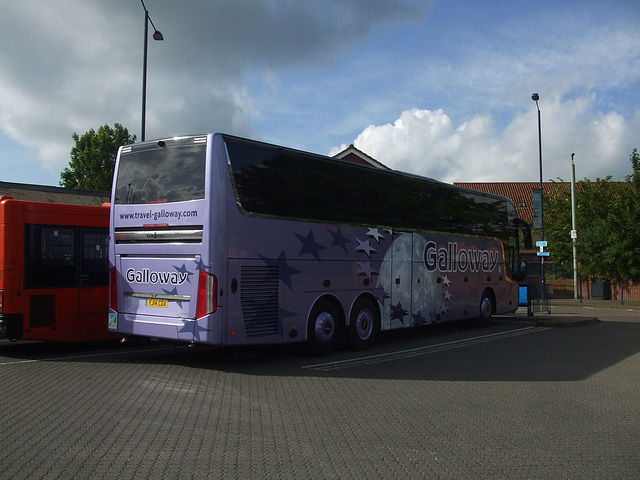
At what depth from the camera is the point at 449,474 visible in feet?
17.0

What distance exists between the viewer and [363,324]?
12.5 metres

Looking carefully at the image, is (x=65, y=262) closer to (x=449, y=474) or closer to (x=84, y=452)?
(x=84, y=452)

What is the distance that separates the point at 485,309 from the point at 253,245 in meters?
9.54

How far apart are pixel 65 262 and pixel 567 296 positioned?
→ 3308 cm

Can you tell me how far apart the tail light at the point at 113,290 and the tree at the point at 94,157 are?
174ft

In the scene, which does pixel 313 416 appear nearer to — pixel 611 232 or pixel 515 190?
pixel 611 232

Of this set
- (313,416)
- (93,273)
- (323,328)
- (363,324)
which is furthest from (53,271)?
(313,416)

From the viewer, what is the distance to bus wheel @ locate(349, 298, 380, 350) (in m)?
12.2

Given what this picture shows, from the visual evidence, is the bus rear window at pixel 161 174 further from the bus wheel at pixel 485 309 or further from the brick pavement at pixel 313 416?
the bus wheel at pixel 485 309

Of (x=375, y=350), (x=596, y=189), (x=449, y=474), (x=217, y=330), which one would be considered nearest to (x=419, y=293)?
(x=375, y=350)

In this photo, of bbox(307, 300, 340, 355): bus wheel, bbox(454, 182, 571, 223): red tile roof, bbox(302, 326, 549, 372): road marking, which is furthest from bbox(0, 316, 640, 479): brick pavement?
bbox(454, 182, 571, 223): red tile roof

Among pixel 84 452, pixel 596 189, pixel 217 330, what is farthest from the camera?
pixel 596 189

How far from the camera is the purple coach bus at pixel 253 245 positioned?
9664 mm

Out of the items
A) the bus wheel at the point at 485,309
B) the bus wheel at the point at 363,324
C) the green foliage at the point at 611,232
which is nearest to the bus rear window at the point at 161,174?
the bus wheel at the point at 363,324
